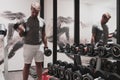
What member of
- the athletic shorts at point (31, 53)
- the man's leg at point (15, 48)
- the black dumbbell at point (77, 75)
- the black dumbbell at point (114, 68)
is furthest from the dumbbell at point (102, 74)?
the man's leg at point (15, 48)

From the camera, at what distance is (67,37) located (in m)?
5.97

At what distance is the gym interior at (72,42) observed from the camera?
3568 mm

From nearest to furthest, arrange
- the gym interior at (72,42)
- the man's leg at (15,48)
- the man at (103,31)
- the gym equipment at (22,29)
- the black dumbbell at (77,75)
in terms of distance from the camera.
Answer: the gym interior at (72,42) → the black dumbbell at (77,75) → the gym equipment at (22,29) → the man at (103,31) → the man's leg at (15,48)

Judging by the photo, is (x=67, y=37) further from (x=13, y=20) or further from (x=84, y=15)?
(x=13, y=20)

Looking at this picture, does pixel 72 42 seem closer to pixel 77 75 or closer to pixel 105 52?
pixel 77 75

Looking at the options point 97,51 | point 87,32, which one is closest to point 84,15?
point 87,32

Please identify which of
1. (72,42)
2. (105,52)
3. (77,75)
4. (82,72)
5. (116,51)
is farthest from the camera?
(72,42)

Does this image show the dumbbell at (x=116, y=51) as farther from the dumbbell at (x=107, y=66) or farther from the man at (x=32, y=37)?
the man at (x=32, y=37)

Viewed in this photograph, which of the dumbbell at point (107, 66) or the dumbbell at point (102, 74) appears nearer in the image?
the dumbbell at point (102, 74)


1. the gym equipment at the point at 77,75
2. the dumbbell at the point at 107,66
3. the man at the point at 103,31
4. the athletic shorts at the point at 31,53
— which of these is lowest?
the gym equipment at the point at 77,75

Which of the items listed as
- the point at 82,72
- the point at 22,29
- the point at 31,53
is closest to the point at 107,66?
the point at 82,72

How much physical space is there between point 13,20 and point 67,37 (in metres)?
1.64

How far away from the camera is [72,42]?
5.79 m

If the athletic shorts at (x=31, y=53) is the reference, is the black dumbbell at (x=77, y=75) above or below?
below
